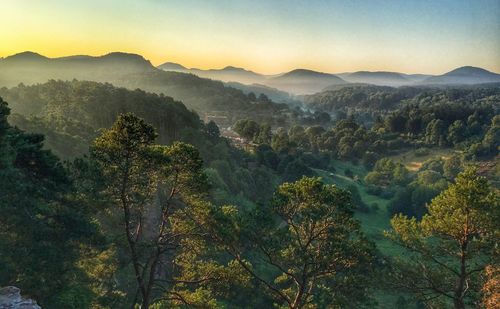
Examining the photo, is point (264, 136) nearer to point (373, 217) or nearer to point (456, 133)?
point (373, 217)

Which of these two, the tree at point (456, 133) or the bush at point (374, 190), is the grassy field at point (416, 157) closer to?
the tree at point (456, 133)

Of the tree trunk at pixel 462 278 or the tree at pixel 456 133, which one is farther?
the tree at pixel 456 133

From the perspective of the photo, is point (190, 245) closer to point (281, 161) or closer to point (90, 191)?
point (90, 191)

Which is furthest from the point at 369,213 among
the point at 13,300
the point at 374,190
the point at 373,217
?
the point at 13,300

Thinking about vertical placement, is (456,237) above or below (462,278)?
above

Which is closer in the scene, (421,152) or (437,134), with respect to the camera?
(421,152)

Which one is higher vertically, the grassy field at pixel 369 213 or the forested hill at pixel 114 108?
the forested hill at pixel 114 108

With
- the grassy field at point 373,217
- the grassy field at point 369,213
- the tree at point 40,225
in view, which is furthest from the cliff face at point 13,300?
the grassy field at point 369,213
